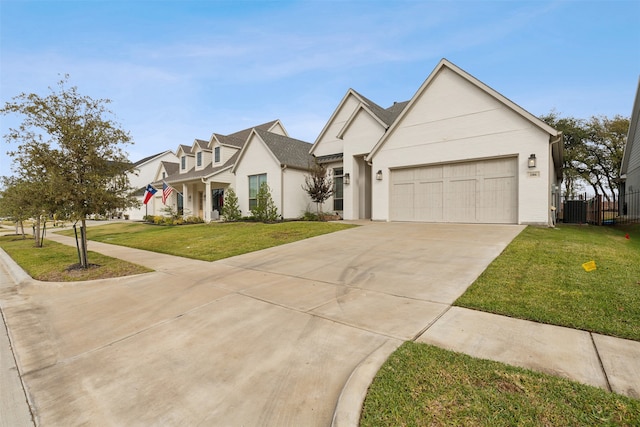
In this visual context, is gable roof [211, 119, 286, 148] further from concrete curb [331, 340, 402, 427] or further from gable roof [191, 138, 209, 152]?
concrete curb [331, 340, 402, 427]

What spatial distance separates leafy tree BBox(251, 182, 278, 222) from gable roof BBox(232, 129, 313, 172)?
199 centimetres

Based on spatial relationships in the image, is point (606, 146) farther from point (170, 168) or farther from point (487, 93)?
point (170, 168)

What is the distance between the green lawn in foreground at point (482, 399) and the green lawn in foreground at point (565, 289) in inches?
61.5

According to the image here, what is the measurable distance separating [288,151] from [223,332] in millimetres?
17133

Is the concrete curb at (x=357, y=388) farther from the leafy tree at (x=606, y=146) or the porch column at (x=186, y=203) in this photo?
the leafy tree at (x=606, y=146)

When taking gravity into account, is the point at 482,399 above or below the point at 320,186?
below

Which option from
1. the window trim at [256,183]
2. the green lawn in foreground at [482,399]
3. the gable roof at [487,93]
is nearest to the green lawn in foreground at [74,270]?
the green lawn in foreground at [482,399]

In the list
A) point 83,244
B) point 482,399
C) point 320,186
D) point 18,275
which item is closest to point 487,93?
point 320,186

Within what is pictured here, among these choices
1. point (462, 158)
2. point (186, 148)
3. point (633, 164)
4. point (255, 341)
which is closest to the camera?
point (255, 341)

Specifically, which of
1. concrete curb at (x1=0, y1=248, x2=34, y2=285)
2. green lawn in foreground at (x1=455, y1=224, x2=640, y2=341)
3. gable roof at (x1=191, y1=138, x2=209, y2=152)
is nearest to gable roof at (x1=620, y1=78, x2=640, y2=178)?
green lawn in foreground at (x1=455, y1=224, x2=640, y2=341)

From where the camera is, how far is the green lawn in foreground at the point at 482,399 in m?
1.99

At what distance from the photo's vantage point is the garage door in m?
11.6

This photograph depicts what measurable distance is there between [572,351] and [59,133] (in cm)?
1050

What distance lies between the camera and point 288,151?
19.9 metres
